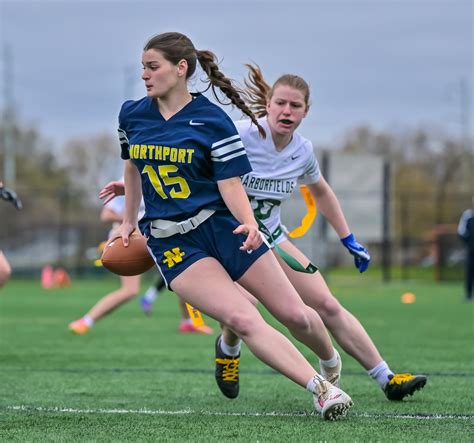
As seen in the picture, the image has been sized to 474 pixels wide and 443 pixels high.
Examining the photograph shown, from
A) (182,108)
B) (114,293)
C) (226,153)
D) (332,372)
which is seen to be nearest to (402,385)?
(332,372)

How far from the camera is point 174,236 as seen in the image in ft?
17.9

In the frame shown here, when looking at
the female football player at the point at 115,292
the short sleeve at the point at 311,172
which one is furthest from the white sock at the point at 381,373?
the female football player at the point at 115,292

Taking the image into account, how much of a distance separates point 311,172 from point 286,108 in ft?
1.64

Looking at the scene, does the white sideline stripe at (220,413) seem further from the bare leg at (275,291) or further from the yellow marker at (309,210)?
the yellow marker at (309,210)

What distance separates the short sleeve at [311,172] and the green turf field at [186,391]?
1.36m

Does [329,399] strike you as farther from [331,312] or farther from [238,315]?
[331,312]

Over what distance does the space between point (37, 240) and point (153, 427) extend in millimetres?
29369

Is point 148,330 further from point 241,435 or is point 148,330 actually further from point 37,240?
point 37,240

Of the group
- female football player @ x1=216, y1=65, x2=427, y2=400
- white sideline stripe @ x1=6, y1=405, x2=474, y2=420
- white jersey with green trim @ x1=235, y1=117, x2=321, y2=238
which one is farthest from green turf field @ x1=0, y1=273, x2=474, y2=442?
white jersey with green trim @ x1=235, y1=117, x2=321, y2=238

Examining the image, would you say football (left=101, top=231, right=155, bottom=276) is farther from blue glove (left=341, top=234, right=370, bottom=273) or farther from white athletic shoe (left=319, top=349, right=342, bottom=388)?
blue glove (left=341, top=234, right=370, bottom=273)

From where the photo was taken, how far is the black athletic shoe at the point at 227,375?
671cm

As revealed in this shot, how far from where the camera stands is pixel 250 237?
514 cm

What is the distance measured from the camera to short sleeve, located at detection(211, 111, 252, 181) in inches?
211

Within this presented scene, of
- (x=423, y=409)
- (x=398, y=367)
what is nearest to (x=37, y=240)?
(x=398, y=367)
